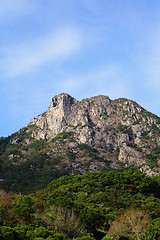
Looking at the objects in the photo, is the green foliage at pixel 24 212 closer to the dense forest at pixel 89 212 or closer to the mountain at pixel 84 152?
the dense forest at pixel 89 212

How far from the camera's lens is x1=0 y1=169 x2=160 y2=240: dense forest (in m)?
49.4

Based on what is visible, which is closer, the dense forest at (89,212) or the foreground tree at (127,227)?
the dense forest at (89,212)

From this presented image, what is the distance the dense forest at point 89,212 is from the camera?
49.4 meters

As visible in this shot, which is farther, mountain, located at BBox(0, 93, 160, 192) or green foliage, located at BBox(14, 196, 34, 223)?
mountain, located at BBox(0, 93, 160, 192)

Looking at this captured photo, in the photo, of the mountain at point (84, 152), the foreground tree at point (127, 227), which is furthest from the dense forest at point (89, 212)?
the mountain at point (84, 152)

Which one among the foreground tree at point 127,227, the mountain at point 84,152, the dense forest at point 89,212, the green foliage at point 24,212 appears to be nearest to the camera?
the dense forest at point 89,212

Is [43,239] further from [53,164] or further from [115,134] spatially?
[115,134]

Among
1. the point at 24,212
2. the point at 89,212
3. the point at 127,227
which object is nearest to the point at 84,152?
the point at 89,212

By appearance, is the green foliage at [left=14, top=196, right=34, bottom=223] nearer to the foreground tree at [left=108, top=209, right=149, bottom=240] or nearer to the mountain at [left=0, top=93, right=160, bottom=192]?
the foreground tree at [left=108, top=209, right=149, bottom=240]

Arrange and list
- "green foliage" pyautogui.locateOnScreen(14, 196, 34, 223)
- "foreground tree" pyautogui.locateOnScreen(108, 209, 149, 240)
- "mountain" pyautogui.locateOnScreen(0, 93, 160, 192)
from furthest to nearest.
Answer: "mountain" pyautogui.locateOnScreen(0, 93, 160, 192) < "foreground tree" pyautogui.locateOnScreen(108, 209, 149, 240) < "green foliage" pyautogui.locateOnScreen(14, 196, 34, 223)

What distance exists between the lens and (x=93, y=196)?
95750 millimetres

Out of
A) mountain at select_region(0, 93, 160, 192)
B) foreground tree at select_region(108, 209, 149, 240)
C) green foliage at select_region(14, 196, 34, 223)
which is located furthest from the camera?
mountain at select_region(0, 93, 160, 192)

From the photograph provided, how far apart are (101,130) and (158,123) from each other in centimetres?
4191

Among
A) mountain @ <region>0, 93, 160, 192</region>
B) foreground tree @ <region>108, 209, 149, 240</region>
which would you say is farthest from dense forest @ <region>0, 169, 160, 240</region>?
mountain @ <region>0, 93, 160, 192</region>
